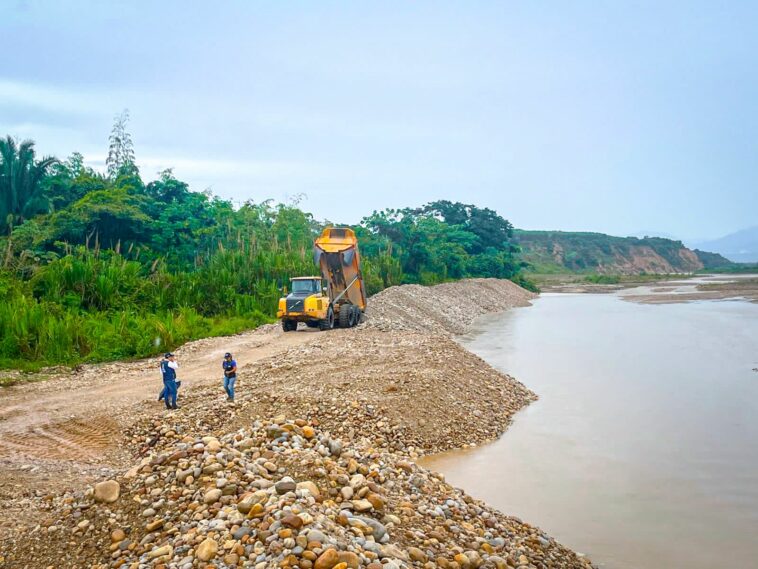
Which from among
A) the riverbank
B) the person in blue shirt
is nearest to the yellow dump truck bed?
the riverbank

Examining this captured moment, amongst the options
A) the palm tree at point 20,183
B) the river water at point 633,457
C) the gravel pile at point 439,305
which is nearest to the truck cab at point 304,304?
the gravel pile at point 439,305

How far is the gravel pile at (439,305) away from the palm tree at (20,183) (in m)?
16.2

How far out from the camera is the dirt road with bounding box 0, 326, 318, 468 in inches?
357

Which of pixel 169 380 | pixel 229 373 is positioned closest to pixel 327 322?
pixel 229 373

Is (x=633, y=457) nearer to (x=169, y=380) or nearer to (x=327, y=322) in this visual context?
(x=169, y=380)

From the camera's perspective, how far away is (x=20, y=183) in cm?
2970

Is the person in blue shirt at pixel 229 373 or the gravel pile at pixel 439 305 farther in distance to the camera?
the gravel pile at pixel 439 305

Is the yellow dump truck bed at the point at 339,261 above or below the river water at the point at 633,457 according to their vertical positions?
above

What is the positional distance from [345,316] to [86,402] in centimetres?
982

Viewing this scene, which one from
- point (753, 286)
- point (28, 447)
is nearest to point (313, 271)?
point (28, 447)

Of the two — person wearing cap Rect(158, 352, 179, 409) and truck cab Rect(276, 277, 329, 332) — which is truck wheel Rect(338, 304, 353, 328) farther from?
person wearing cap Rect(158, 352, 179, 409)

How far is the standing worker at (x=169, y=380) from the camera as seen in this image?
33.6 ft

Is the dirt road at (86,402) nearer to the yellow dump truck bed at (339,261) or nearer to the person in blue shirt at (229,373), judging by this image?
the person in blue shirt at (229,373)

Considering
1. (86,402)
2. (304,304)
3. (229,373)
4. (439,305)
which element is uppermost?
(304,304)
